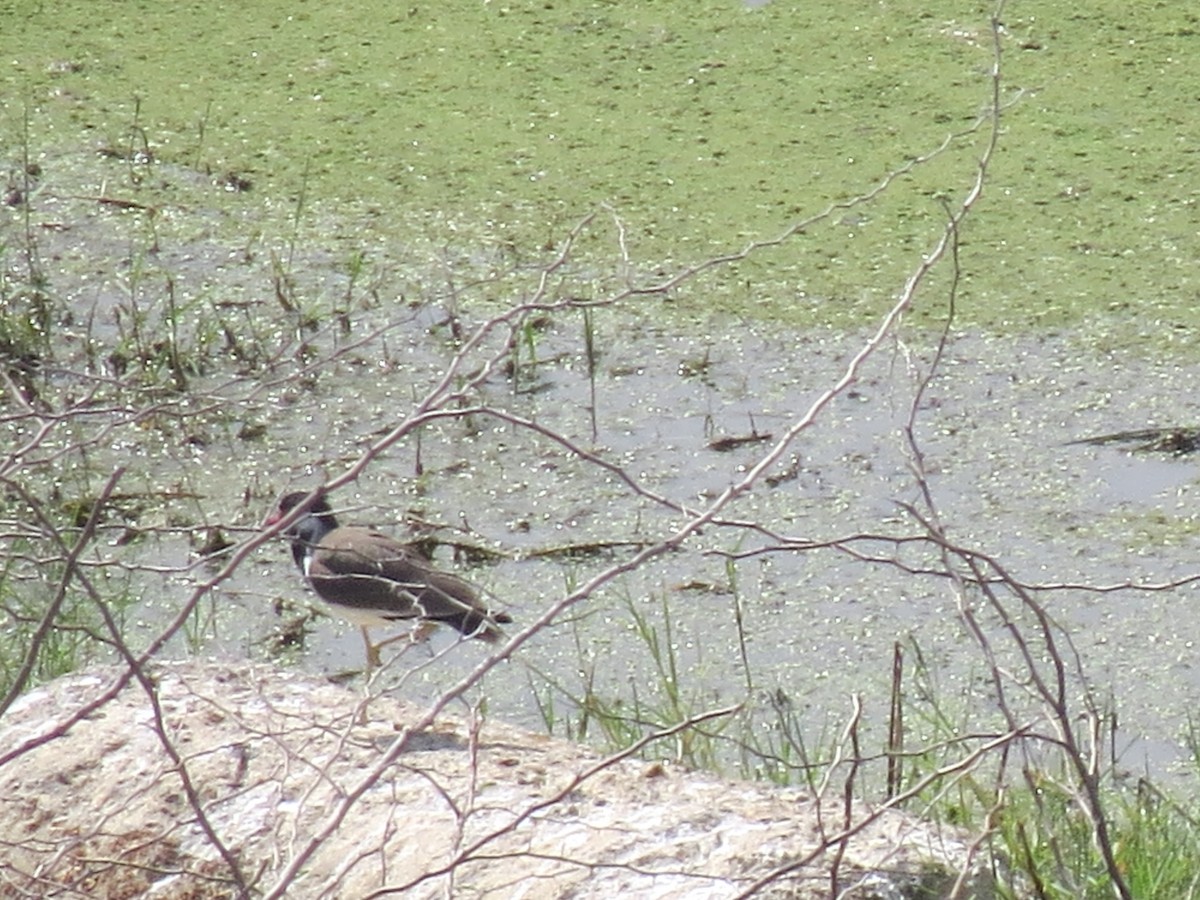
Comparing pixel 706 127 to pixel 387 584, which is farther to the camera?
pixel 706 127

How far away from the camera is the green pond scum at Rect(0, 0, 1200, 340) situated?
430 cm

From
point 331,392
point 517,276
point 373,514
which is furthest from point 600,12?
point 373,514

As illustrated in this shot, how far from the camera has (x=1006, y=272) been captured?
4.26 m

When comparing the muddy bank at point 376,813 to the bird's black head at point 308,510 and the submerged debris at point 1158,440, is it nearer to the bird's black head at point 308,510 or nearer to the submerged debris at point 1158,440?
the bird's black head at point 308,510

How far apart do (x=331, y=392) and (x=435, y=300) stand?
0.30 meters

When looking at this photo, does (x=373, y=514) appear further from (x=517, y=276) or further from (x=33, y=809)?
(x=33, y=809)

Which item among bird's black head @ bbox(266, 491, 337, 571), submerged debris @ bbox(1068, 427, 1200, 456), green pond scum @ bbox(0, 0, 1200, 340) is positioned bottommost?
bird's black head @ bbox(266, 491, 337, 571)

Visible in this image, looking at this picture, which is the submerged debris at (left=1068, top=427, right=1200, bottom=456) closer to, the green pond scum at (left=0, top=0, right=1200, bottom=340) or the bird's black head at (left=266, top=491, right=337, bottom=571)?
the green pond scum at (left=0, top=0, right=1200, bottom=340)

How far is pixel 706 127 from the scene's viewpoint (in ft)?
15.7

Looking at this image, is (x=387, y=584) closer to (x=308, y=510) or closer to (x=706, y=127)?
(x=308, y=510)

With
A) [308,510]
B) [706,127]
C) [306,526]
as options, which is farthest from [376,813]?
[706,127]

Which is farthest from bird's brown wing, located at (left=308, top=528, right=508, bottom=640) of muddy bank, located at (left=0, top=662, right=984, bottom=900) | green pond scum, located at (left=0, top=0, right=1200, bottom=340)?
green pond scum, located at (left=0, top=0, right=1200, bottom=340)

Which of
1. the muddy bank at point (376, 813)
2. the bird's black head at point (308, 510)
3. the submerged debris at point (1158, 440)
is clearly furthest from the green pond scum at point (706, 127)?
the muddy bank at point (376, 813)

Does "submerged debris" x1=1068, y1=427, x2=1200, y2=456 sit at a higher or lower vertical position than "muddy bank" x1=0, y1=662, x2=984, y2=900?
higher
